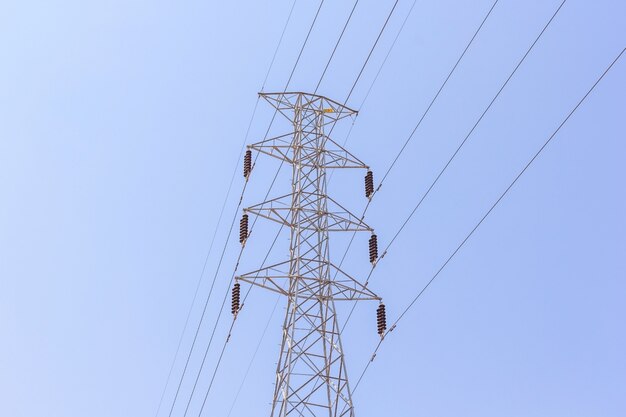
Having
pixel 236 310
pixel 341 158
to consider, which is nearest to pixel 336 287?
pixel 236 310

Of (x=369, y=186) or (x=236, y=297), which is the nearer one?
(x=236, y=297)

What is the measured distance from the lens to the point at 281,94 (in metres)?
39.5

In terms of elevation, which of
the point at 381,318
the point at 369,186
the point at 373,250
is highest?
the point at 369,186

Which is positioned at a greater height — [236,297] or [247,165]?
[247,165]

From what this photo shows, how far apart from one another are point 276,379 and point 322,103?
38.9 ft

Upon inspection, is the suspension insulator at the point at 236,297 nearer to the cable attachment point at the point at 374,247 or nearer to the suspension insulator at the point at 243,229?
the suspension insulator at the point at 243,229

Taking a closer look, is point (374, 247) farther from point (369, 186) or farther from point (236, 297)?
point (236, 297)

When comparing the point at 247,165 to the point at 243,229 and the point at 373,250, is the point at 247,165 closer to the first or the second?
the point at 243,229

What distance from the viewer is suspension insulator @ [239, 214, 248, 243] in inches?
1492

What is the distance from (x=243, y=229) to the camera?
1500 inches

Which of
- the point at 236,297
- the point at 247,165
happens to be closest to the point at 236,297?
the point at 236,297

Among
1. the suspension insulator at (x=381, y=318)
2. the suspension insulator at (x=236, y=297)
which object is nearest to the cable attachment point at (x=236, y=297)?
the suspension insulator at (x=236, y=297)

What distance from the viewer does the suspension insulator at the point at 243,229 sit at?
124 ft

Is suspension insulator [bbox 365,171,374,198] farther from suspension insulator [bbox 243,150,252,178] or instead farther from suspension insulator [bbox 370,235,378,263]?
suspension insulator [bbox 243,150,252,178]
